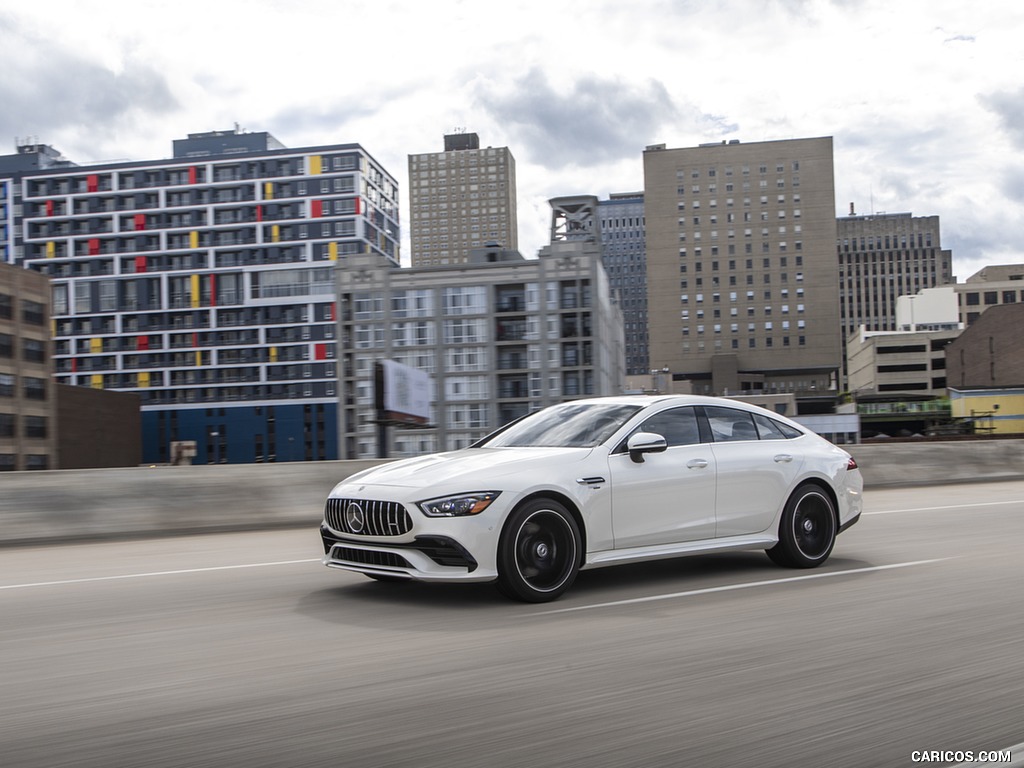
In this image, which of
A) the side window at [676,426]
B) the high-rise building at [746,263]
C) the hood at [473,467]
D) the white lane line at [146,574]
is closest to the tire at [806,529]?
the side window at [676,426]

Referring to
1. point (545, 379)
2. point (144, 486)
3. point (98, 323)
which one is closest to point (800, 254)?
point (545, 379)

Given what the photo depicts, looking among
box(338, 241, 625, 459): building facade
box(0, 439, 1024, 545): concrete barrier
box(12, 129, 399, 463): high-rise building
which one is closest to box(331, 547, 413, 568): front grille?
box(0, 439, 1024, 545): concrete barrier

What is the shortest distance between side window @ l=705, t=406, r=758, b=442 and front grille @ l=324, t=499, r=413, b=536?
275 cm

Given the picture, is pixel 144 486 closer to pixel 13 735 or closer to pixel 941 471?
pixel 13 735

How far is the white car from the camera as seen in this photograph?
248 inches

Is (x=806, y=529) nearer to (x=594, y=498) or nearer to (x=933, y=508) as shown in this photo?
(x=594, y=498)

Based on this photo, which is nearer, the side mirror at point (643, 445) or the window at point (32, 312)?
the side mirror at point (643, 445)

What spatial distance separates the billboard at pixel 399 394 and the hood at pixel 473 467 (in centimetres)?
1694

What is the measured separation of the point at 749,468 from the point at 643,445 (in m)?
1.23

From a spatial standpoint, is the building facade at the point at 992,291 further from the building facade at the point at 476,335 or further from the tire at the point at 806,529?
the tire at the point at 806,529

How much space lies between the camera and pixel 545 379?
341 ft

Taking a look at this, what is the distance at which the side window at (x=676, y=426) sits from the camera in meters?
7.56

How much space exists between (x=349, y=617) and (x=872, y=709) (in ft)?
10.7

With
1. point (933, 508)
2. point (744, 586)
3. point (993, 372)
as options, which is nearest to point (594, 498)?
point (744, 586)
